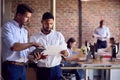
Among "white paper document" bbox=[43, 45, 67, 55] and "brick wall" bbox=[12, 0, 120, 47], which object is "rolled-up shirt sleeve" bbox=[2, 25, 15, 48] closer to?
"white paper document" bbox=[43, 45, 67, 55]

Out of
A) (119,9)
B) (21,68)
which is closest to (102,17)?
(119,9)

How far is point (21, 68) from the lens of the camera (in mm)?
2736

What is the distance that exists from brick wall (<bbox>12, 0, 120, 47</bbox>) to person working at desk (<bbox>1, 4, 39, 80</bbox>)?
652 cm

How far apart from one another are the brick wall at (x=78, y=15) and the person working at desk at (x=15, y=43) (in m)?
6.52

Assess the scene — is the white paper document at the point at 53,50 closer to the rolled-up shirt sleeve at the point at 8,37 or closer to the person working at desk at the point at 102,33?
the rolled-up shirt sleeve at the point at 8,37

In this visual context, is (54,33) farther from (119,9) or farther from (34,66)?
(119,9)

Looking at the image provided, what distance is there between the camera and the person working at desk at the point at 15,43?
258cm

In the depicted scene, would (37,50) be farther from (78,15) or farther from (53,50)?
(78,15)

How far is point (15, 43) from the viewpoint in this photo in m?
2.54

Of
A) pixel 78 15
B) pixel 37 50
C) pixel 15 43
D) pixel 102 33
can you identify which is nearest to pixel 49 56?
pixel 37 50

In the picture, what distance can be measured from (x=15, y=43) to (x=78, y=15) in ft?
23.4

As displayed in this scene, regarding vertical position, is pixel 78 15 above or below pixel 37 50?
above

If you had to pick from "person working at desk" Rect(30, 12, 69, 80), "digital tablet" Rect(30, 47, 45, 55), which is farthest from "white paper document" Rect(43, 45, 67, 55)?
"digital tablet" Rect(30, 47, 45, 55)

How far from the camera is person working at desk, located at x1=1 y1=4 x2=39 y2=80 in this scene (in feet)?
8.48
